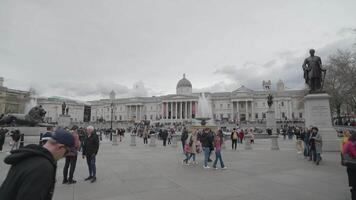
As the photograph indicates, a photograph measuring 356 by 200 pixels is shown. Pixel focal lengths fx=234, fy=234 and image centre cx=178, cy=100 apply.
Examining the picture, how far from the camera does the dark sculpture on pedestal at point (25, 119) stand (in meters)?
31.4

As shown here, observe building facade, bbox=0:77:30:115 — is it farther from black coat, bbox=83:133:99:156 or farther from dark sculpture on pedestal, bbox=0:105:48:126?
black coat, bbox=83:133:99:156

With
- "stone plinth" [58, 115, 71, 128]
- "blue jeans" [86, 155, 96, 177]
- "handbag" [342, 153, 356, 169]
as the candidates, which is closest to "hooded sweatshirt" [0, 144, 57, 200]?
"handbag" [342, 153, 356, 169]

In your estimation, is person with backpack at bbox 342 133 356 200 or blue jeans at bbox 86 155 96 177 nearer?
person with backpack at bbox 342 133 356 200

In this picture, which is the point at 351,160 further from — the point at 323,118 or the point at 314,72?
the point at 314,72

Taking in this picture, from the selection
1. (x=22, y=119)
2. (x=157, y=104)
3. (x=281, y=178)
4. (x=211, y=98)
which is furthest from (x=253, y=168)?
(x=157, y=104)

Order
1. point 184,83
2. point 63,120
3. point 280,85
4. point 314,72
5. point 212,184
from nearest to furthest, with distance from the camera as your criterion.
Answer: point 212,184
point 314,72
point 63,120
point 280,85
point 184,83

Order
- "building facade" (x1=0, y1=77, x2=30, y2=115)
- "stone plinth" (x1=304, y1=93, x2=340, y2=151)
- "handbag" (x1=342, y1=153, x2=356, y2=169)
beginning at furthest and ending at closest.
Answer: "building facade" (x1=0, y1=77, x2=30, y2=115) → "stone plinth" (x1=304, y1=93, x2=340, y2=151) → "handbag" (x1=342, y1=153, x2=356, y2=169)

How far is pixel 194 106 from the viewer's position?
380 feet

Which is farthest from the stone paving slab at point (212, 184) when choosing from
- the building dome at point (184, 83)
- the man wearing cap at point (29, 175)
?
the building dome at point (184, 83)

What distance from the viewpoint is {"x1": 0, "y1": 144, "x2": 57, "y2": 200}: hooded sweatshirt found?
2.02 meters

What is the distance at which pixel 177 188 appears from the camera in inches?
286

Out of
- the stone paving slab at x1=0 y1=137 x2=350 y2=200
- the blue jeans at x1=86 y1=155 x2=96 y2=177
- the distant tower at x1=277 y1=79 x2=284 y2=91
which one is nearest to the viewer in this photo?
the stone paving slab at x1=0 y1=137 x2=350 y2=200

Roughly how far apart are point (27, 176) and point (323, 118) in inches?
705

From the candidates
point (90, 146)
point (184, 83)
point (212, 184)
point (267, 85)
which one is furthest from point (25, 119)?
point (267, 85)
